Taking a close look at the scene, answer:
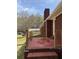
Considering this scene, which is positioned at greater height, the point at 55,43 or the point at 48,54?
the point at 55,43

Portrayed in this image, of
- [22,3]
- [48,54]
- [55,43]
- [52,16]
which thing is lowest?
[48,54]

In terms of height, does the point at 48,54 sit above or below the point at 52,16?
below

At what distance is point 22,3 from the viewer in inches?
82.0

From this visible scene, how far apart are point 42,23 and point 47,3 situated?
27 cm

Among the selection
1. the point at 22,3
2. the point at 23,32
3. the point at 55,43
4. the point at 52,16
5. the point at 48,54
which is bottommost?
the point at 48,54
